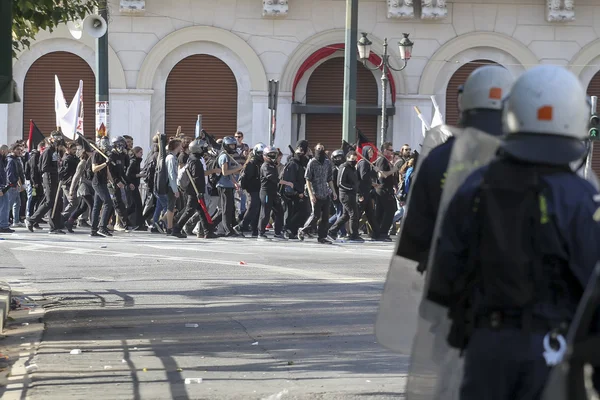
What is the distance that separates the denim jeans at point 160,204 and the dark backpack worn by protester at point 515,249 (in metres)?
18.2

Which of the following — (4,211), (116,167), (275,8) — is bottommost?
(4,211)

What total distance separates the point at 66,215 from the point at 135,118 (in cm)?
1001

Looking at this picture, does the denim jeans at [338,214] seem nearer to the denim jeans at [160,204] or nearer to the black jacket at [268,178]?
the black jacket at [268,178]

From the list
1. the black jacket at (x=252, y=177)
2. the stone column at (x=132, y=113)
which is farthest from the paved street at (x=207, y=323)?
the stone column at (x=132, y=113)

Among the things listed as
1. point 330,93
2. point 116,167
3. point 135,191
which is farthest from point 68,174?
point 330,93

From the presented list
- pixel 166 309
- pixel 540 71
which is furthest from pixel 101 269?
pixel 540 71

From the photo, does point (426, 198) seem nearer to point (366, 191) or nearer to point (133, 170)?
point (366, 191)

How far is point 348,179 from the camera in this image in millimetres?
21172

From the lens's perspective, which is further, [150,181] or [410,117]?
[410,117]

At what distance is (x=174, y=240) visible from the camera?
20.7m

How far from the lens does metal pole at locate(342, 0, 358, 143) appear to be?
2420cm

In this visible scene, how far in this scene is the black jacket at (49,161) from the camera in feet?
71.7

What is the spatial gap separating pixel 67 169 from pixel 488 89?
55.8ft

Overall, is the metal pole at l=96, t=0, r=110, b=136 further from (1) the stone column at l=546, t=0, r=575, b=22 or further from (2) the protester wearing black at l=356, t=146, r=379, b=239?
(1) the stone column at l=546, t=0, r=575, b=22
